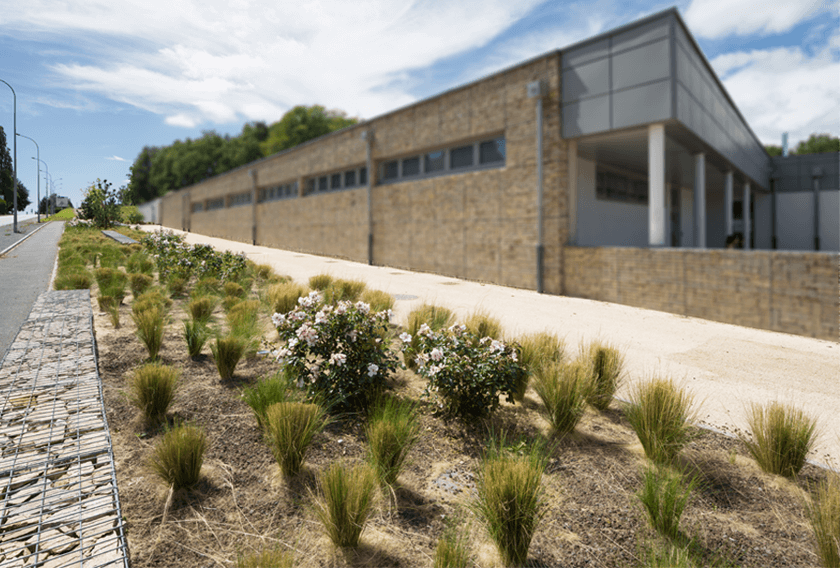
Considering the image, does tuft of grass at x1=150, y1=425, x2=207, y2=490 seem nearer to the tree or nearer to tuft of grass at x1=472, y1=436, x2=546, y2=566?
tuft of grass at x1=472, y1=436, x2=546, y2=566

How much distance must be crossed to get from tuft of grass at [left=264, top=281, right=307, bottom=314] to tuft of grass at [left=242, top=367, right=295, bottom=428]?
9.62ft

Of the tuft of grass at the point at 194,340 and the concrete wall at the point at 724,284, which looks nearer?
the tuft of grass at the point at 194,340

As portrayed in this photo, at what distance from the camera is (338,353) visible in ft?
12.6

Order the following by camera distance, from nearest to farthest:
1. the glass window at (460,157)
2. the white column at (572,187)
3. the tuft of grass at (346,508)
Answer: the tuft of grass at (346,508)
the white column at (572,187)
the glass window at (460,157)

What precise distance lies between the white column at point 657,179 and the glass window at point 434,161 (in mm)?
6985

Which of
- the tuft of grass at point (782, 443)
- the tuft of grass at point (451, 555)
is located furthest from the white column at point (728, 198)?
the tuft of grass at point (451, 555)

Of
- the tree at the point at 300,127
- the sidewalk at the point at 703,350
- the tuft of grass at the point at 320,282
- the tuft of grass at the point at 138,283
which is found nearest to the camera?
the sidewalk at the point at 703,350

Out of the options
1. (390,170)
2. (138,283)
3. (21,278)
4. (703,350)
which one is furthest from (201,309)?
(390,170)

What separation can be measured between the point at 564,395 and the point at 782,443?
1470mm

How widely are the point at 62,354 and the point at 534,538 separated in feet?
16.8

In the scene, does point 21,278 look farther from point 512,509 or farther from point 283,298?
point 512,509

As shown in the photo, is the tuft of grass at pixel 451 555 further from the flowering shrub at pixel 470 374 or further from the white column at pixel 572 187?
the white column at pixel 572 187

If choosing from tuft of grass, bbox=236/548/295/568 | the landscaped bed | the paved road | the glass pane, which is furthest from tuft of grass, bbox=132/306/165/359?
the glass pane

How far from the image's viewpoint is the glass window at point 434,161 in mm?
15859
